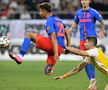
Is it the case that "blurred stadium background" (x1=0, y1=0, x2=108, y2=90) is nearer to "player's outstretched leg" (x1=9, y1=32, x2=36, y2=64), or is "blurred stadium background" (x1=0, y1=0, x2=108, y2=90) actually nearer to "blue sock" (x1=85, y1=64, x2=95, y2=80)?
"blue sock" (x1=85, y1=64, x2=95, y2=80)

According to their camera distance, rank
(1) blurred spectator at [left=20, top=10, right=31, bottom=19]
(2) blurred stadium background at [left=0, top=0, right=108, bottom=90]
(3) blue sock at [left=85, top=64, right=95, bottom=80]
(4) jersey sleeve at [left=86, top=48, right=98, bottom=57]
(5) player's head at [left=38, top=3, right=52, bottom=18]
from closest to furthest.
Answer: (4) jersey sleeve at [left=86, top=48, right=98, bottom=57] → (5) player's head at [left=38, top=3, right=52, bottom=18] → (3) blue sock at [left=85, top=64, right=95, bottom=80] → (2) blurred stadium background at [left=0, top=0, right=108, bottom=90] → (1) blurred spectator at [left=20, top=10, right=31, bottom=19]

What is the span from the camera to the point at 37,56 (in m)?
21.5

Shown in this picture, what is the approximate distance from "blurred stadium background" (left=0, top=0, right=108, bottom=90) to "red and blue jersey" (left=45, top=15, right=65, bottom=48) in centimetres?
184

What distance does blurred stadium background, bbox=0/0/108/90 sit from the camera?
14531 millimetres

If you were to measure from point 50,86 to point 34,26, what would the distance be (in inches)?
360

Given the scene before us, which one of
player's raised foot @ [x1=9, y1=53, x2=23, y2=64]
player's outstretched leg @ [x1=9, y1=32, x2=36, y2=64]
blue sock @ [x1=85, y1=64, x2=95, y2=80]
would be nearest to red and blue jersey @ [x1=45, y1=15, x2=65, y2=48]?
player's outstretched leg @ [x1=9, y1=32, x2=36, y2=64]

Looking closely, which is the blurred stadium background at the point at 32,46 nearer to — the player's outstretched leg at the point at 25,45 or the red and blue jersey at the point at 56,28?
the red and blue jersey at the point at 56,28

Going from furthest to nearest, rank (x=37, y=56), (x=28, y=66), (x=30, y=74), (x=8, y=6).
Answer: (x=8, y=6)
(x=37, y=56)
(x=28, y=66)
(x=30, y=74)

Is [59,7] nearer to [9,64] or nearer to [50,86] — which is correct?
[9,64]

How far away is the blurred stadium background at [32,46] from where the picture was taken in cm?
1453

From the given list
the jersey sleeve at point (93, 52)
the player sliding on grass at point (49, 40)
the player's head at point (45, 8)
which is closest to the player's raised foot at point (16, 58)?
the player sliding on grass at point (49, 40)

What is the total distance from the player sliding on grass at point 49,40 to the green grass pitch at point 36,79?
123 centimetres

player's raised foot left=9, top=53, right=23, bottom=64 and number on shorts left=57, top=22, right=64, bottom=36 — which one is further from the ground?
number on shorts left=57, top=22, right=64, bottom=36

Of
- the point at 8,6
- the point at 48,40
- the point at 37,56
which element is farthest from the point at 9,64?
the point at 48,40
